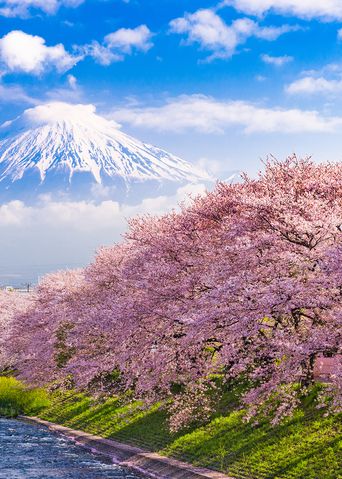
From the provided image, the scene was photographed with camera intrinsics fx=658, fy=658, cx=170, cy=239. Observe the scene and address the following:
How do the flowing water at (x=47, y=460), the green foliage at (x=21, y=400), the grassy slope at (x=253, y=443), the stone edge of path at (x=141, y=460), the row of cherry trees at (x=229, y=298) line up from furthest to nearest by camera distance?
the green foliage at (x=21, y=400) < the flowing water at (x=47, y=460) < the stone edge of path at (x=141, y=460) < the grassy slope at (x=253, y=443) < the row of cherry trees at (x=229, y=298)

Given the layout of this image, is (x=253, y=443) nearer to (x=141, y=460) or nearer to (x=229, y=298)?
(x=141, y=460)

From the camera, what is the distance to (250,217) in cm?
2734

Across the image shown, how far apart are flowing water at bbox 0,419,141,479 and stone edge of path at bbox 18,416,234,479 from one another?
0.57 m

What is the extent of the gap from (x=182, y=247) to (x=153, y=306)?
3823 millimetres

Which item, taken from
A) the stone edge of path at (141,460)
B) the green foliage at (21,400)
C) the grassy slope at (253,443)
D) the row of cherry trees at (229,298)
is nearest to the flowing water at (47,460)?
the stone edge of path at (141,460)

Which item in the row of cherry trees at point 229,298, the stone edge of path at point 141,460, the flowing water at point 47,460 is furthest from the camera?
the flowing water at point 47,460

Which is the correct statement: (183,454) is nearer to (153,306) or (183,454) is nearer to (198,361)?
(198,361)

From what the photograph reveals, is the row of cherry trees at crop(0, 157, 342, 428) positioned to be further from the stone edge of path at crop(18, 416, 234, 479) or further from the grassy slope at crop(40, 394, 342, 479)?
the stone edge of path at crop(18, 416, 234, 479)

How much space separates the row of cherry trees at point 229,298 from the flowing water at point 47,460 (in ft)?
12.5

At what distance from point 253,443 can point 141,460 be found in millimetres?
6355

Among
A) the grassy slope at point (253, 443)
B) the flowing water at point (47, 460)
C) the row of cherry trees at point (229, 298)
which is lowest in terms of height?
the flowing water at point (47, 460)

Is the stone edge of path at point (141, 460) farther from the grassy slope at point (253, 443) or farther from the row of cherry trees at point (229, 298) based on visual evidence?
the row of cherry trees at point (229, 298)

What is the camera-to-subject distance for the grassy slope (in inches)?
912

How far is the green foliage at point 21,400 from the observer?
164 feet
